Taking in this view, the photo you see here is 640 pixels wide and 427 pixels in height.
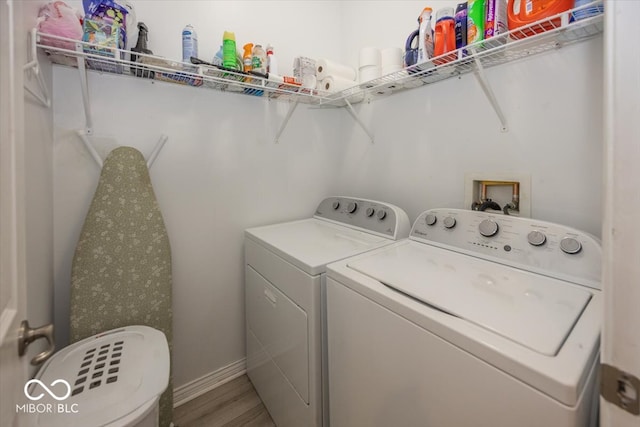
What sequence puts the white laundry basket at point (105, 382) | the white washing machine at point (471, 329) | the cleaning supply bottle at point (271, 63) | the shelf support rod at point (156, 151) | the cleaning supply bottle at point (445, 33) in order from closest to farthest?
the white washing machine at point (471, 329) < the white laundry basket at point (105, 382) < the cleaning supply bottle at point (445, 33) < the shelf support rod at point (156, 151) < the cleaning supply bottle at point (271, 63)

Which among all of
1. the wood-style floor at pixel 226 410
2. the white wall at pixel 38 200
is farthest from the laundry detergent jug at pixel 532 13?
the wood-style floor at pixel 226 410

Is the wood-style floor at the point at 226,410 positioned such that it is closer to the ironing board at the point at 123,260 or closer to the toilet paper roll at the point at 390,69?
the ironing board at the point at 123,260

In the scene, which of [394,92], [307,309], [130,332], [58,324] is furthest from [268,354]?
[394,92]

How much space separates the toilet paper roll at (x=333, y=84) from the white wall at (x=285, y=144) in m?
0.31

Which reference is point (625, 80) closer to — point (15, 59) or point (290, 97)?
point (15, 59)

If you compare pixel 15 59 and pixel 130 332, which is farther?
pixel 130 332

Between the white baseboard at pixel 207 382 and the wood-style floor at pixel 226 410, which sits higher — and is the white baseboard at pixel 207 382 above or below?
above

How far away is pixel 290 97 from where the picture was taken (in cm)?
187

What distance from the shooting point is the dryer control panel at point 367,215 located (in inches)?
59.2

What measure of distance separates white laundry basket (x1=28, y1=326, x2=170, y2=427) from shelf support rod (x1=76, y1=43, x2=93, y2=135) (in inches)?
38.7

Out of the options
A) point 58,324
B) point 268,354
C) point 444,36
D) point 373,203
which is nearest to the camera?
point 444,36

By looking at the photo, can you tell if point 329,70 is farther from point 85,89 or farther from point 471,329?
point 471,329

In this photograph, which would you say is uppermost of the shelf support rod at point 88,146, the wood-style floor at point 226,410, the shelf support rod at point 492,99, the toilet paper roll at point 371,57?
the toilet paper roll at point 371,57

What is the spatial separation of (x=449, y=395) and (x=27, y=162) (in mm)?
1480
